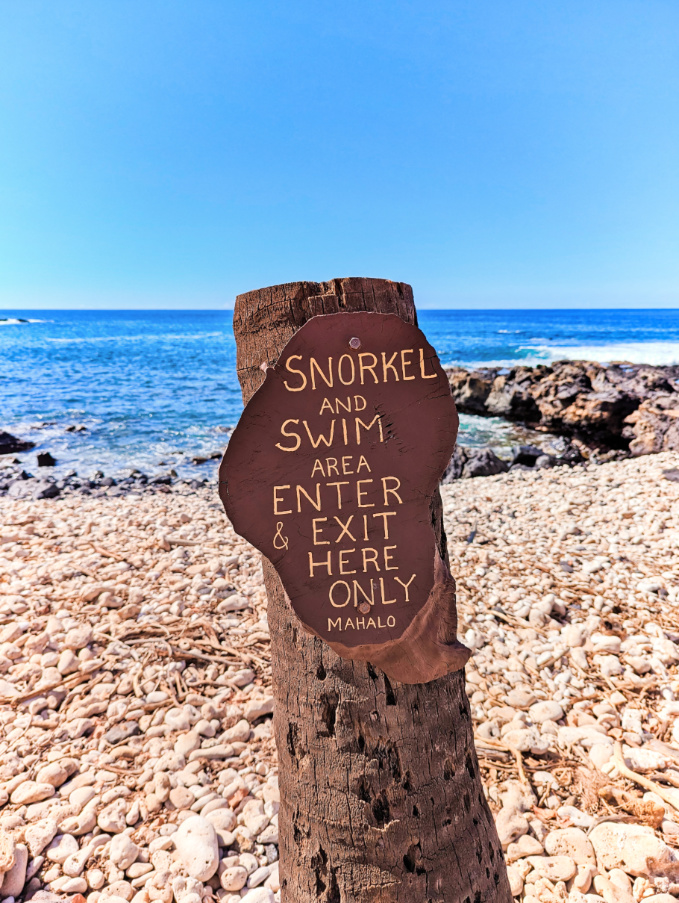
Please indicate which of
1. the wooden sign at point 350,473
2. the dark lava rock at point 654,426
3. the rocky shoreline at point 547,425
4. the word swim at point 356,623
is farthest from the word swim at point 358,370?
the dark lava rock at point 654,426

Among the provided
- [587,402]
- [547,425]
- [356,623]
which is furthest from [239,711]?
[547,425]

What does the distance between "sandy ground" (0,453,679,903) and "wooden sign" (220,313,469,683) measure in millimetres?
1468

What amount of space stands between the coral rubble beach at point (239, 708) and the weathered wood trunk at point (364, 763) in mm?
683

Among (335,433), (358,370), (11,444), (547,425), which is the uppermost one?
(358,370)

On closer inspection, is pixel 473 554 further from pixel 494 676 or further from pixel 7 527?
pixel 7 527

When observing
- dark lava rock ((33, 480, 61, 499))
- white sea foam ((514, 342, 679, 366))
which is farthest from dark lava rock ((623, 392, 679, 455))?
white sea foam ((514, 342, 679, 366))

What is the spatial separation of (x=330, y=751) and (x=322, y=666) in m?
0.26

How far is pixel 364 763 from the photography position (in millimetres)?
1429

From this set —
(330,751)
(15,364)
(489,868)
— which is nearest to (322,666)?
(330,751)

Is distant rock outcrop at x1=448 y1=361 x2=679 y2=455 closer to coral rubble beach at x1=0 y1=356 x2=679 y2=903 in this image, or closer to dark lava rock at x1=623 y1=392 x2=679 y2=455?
dark lava rock at x1=623 y1=392 x2=679 y2=455

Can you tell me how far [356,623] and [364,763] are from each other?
467 millimetres

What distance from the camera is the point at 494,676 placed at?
3113 mm

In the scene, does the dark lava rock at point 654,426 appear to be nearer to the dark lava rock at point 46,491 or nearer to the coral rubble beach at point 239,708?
the coral rubble beach at point 239,708

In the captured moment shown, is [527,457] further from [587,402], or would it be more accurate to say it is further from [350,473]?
[350,473]
